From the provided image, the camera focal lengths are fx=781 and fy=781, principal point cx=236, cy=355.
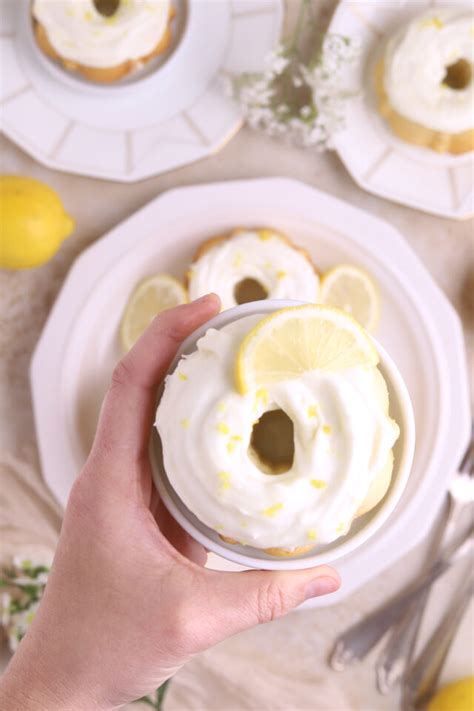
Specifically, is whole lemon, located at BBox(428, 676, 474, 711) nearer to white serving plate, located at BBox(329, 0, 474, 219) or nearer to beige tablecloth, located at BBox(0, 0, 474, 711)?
beige tablecloth, located at BBox(0, 0, 474, 711)

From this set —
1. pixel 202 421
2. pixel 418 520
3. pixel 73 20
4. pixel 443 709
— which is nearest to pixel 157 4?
pixel 73 20

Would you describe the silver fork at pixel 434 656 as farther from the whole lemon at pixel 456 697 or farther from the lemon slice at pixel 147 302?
the lemon slice at pixel 147 302

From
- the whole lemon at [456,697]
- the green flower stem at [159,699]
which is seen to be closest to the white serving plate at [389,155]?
the whole lemon at [456,697]

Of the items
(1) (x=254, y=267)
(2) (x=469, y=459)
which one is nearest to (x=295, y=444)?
(1) (x=254, y=267)

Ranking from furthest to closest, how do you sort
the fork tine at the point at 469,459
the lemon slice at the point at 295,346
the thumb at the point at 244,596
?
the fork tine at the point at 469,459 → the thumb at the point at 244,596 → the lemon slice at the point at 295,346

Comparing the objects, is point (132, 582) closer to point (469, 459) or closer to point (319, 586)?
point (319, 586)

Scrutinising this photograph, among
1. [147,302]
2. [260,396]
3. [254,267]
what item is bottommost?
[147,302]
